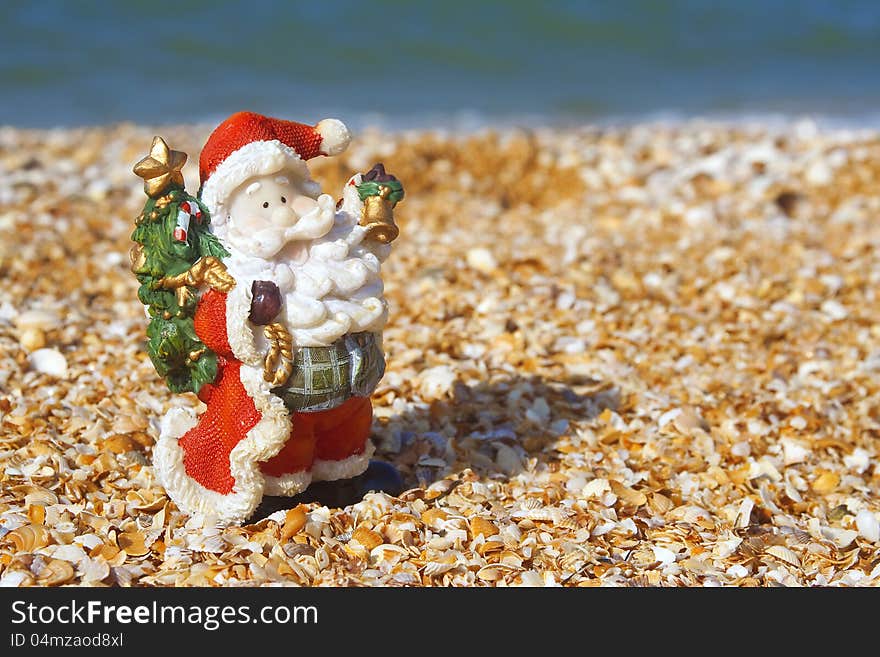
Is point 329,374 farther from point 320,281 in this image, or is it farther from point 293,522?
point 293,522

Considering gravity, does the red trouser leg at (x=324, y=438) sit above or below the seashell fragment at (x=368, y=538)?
above

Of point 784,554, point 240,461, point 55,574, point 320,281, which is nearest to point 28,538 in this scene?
point 55,574

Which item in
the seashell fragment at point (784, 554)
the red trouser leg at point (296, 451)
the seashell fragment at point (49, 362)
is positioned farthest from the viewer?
the seashell fragment at point (49, 362)

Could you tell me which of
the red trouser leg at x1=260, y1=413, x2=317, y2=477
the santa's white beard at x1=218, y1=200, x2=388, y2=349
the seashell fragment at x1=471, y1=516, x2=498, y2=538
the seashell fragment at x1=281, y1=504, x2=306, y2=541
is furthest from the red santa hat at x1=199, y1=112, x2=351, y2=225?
the seashell fragment at x1=471, y1=516, x2=498, y2=538

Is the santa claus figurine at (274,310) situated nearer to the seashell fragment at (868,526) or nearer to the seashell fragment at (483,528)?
the seashell fragment at (483,528)

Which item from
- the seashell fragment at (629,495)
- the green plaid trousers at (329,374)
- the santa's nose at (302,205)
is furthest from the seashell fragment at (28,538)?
the seashell fragment at (629,495)

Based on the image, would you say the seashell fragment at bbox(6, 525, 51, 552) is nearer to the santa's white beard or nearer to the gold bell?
the santa's white beard

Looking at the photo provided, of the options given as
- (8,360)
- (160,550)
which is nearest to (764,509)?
(160,550)
